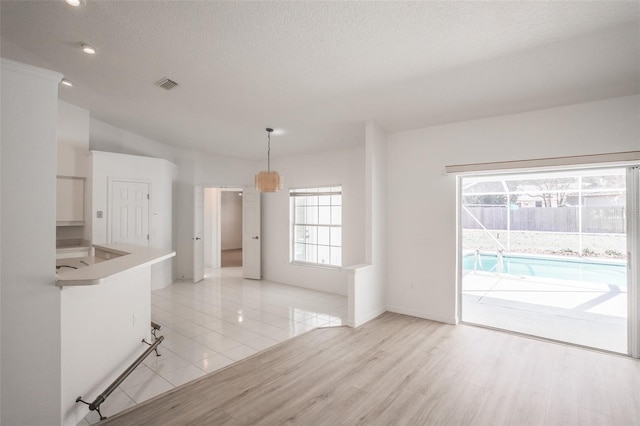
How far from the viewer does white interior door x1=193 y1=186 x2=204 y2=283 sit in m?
6.35

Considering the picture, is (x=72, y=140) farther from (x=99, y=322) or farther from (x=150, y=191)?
(x=99, y=322)

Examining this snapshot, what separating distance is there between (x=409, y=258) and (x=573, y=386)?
214cm

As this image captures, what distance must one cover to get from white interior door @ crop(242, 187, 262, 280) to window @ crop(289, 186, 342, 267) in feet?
2.79

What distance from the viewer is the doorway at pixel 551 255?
12.6ft

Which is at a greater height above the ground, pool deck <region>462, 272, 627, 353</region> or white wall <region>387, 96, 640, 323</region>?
white wall <region>387, 96, 640, 323</region>

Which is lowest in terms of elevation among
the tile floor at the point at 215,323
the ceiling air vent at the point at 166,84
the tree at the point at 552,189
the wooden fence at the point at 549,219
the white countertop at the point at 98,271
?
the tile floor at the point at 215,323

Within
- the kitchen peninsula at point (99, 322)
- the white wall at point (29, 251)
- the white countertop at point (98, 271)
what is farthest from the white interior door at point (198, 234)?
the white wall at point (29, 251)

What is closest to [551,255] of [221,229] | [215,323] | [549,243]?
[549,243]

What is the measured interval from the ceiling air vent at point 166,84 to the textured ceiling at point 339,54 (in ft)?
0.26

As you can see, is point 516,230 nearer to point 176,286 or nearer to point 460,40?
point 460,40

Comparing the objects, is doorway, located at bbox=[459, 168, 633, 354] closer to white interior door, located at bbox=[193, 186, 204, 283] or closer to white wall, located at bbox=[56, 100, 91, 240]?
white interior door, located at bbox=[193, 186, 204, 283]

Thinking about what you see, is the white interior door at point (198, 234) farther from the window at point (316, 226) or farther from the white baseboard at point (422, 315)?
the white baseboard at point (422, 315)

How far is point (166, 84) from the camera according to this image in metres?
3.37

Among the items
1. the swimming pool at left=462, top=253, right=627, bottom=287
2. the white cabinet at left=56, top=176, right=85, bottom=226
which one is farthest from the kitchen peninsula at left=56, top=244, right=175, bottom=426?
the swimming pool at left=462, top=253, right=627, bottom=287
